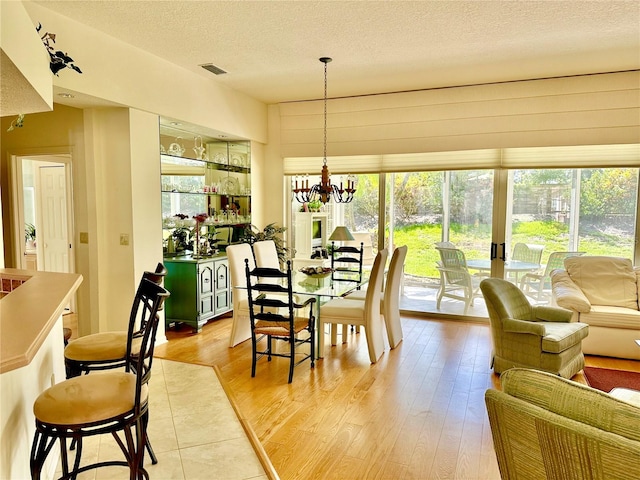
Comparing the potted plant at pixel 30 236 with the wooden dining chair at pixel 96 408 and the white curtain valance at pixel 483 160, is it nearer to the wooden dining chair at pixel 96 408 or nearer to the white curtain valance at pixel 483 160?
the white curtain valance at pixel 483 160

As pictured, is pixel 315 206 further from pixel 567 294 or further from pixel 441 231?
pixel 567 294

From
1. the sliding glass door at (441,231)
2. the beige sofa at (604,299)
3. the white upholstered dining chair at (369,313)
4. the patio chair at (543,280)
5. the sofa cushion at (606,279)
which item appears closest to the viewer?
the white upholstered dining chair at (369,313)

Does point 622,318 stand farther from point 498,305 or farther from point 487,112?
point 487,112

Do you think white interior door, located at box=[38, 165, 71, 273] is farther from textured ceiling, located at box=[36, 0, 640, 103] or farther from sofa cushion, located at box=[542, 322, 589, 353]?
sofa cushion, located at box=[542, 322, 589, 353]

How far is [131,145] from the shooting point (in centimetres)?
426

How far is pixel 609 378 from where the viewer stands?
3.81 m

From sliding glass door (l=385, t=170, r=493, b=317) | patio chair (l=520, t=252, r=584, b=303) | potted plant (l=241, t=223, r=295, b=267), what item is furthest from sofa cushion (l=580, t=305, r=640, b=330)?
potted plant (l=241, t=223, r=295, b=267)

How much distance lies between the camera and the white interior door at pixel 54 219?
227 inches

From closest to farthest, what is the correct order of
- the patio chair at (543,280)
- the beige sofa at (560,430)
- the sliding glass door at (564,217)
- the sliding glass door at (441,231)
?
the beige sofa at (560,430) → the sliding glass door at (564,217) → the patio chair at (543,280) → the sliding glass door at (441,231)

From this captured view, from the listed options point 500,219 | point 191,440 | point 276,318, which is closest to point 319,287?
point 276,318

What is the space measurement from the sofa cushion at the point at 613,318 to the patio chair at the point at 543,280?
1.06 m

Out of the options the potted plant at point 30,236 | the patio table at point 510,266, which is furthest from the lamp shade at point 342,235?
the potted plant at point 30,236

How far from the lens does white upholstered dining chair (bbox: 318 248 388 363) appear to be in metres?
4.11

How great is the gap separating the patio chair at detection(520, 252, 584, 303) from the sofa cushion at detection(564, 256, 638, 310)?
51cm
